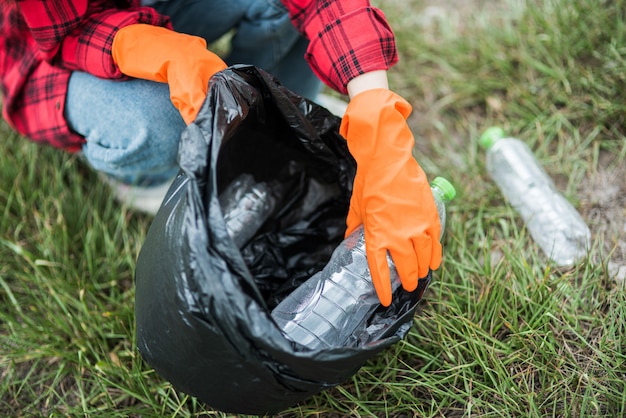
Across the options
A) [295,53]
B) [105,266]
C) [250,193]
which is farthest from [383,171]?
[105,266]

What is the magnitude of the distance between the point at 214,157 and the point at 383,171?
41 cm

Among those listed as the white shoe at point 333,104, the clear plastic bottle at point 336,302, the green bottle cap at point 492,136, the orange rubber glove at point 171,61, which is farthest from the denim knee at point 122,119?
the green bottle cap at point 492,136

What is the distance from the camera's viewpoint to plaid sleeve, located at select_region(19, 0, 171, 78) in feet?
4.61

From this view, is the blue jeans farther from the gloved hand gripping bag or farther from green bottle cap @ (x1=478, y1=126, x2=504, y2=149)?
green bottle cap @ (x1=478, y1=126, x2=504, y2=149)

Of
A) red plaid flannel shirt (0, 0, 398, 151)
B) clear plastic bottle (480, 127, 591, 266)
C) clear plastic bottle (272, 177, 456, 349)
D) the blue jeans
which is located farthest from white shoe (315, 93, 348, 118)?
clear plastic bottle (272, 177, 456, 349)

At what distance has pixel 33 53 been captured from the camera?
1.64m

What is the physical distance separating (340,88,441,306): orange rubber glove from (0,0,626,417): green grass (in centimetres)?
31

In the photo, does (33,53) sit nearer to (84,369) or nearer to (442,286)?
(84,369)

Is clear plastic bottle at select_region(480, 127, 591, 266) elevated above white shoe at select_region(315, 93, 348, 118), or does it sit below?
below

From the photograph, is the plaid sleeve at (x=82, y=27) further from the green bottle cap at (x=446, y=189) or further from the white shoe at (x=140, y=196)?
the green bottle cap at (x=446, y=189)

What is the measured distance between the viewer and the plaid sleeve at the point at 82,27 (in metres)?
1.40

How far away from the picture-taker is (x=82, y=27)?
58.4 inches

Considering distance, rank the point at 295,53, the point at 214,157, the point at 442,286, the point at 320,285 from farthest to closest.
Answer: the point at 295,53 < the point at 442,286 < the point at 320,285 < the point at 214,157

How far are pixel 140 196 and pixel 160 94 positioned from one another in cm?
48
